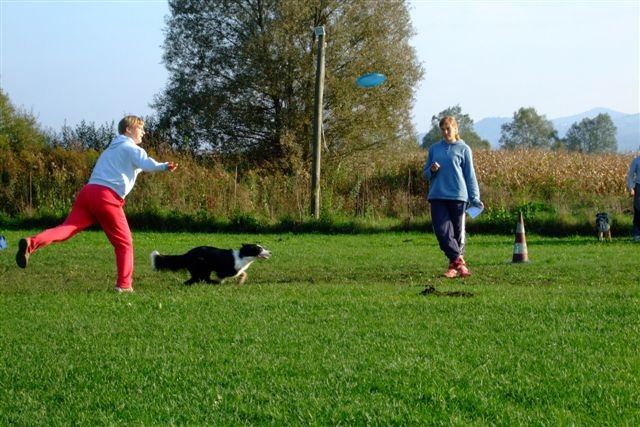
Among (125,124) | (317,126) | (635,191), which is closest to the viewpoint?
(125,124)

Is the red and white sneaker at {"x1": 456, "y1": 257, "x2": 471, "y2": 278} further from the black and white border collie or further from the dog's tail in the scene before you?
the dog's tail

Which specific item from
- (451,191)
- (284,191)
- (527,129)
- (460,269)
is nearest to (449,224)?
(451,191)

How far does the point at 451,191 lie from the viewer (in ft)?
36.2

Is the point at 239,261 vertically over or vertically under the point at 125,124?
under

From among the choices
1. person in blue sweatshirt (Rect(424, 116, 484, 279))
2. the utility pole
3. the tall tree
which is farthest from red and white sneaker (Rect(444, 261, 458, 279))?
the tall tree

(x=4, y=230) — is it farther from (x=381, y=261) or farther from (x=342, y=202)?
(x=381, y=261)

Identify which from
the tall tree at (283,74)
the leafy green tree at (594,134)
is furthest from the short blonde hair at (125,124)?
the leafy green tree at (594,134)

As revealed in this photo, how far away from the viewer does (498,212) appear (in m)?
20.7

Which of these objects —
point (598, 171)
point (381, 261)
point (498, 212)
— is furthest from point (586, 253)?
point (598, 171)

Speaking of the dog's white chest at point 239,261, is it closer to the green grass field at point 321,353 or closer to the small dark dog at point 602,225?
the green grass field at point 321,353

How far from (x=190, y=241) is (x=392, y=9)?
1991cm

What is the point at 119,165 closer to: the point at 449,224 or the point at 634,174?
the point at 449,224

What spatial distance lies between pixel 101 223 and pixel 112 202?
27cm

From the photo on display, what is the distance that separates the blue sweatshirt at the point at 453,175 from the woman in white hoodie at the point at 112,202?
3.66 meters
